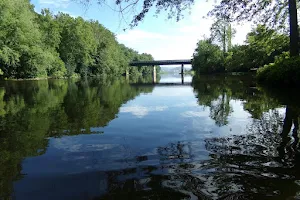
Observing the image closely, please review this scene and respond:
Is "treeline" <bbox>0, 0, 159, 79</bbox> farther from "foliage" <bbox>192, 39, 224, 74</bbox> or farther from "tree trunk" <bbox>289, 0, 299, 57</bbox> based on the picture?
"tree trunk" <bbox>289, 0, 299, 57</bbox>

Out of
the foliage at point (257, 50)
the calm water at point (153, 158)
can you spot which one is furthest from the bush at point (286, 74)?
the calm water at point (153, 158)

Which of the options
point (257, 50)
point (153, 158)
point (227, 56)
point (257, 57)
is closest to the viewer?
point (153, 158)

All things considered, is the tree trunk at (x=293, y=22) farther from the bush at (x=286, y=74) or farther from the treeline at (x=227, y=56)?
the treeline at (x=227, y=56)

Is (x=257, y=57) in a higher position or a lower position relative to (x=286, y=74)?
higher

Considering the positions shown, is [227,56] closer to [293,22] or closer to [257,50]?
[257,50]

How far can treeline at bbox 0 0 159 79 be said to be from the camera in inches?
1634

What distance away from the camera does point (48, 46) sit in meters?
60.0

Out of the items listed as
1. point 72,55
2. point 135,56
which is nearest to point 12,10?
point 72,55

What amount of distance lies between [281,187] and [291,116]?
5277mm

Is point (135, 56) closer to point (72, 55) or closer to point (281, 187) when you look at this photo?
point (72, 55)

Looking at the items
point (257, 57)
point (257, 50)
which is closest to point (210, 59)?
point (257, 57)

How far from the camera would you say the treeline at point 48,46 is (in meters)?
41.5

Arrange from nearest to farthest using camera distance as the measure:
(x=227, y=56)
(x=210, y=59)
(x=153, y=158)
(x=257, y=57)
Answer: (x=153, y=158) → (x=257, y=57) → (x=227, y=56) → (x=210, y=59)

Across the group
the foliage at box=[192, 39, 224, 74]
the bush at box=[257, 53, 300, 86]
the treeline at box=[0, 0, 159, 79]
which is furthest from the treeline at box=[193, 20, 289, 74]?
the treeline at box=[0, 0, 159, 79]
